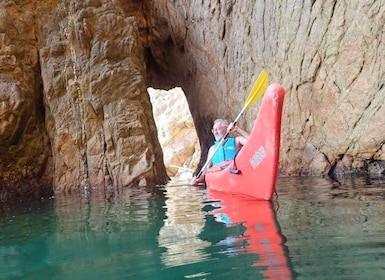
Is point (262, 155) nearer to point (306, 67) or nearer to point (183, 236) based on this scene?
point (183, 236)

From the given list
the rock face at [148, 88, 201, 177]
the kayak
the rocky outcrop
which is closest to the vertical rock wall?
the rocky outcrop

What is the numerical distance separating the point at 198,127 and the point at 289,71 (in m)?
5.14

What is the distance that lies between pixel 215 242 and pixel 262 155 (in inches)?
67.4

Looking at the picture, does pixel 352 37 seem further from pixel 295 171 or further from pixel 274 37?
pixel 295 171

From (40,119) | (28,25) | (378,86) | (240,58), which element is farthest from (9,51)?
Result: (378,86)

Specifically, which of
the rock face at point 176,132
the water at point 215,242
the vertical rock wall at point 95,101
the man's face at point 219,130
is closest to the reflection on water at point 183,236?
the water at point 215,242

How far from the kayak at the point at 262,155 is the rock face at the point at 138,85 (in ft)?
8.72

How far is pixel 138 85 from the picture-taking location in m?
8.28

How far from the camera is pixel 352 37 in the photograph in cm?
596

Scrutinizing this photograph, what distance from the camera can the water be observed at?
1.65m

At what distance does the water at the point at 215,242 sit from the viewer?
1.65 m

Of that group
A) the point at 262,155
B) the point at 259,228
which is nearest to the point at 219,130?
the point at 262,155

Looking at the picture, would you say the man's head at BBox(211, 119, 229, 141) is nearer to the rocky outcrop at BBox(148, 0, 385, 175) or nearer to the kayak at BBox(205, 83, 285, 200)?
the kayak at BBox(205, 83, 285, 200)

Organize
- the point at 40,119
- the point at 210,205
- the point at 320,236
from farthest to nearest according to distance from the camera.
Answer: the point at 40,119, the point at 210,205, the point at 320,236
